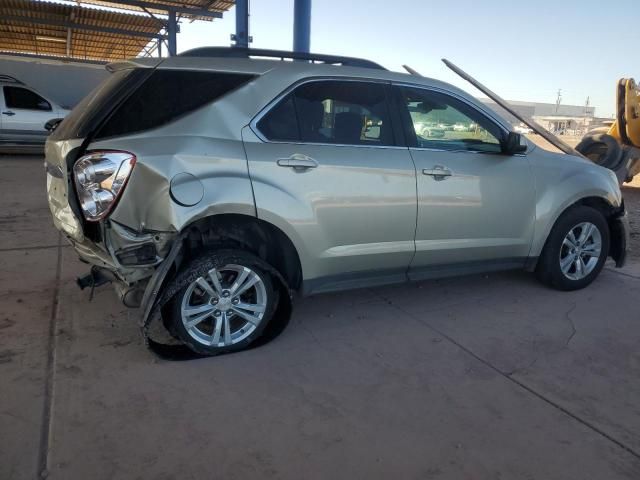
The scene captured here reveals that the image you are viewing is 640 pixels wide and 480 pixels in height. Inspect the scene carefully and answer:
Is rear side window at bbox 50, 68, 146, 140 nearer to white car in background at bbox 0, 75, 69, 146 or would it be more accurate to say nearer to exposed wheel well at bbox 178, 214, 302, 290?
exposed wheel well at bbox 178, 214, 302, 290

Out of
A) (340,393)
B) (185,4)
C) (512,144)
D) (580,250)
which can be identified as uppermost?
(185,4)

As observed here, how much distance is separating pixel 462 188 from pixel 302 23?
580 cm

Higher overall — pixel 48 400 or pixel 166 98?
pixel 166 98

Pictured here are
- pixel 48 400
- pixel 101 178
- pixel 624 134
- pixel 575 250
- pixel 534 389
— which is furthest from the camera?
pixel 624 134

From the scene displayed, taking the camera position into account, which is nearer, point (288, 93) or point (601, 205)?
point (288, 93)

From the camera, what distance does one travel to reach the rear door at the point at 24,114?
13.1 meters

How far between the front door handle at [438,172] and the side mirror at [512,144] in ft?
1.88

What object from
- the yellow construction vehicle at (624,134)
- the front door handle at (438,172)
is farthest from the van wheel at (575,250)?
the yellow construction vehicle at (624,134)

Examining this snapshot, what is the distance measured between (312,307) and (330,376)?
1.11m

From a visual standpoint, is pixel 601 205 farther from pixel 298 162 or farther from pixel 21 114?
pixel 21 114

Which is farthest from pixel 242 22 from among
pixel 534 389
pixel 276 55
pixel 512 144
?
pixel 534 389

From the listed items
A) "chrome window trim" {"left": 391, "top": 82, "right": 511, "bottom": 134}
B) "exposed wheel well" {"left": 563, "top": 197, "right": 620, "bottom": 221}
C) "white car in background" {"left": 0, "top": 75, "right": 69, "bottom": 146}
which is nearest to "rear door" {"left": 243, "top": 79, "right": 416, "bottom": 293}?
Result: "chrome window trim" {"left": 391, "top": 82, "right": 511, "bottom": 134}

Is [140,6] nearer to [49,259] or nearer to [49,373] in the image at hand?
[49,259]

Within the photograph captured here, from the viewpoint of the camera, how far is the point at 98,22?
18766mm
